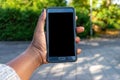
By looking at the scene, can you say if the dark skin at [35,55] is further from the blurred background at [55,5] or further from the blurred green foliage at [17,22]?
the blurred green foliage at [17,22]

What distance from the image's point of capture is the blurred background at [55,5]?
18625 millimetres

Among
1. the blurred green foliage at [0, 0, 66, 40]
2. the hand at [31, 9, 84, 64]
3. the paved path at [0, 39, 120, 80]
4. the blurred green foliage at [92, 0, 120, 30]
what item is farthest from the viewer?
the blurred green foliage at [92, 0, 120, 30]

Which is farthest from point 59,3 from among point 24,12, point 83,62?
point 83,62

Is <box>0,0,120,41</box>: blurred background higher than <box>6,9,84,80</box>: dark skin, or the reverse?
<box>6,9,84,80</box>: dark skin

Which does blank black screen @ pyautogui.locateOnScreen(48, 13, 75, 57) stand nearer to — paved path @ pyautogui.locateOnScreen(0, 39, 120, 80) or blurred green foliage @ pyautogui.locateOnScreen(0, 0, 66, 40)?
paved path @ pyautogui.locateOnScreen(0, 39, 120, 80)

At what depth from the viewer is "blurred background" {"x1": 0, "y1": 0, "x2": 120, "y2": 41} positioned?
18625 millimetres

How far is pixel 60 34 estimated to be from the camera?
202cm

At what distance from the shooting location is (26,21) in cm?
1875

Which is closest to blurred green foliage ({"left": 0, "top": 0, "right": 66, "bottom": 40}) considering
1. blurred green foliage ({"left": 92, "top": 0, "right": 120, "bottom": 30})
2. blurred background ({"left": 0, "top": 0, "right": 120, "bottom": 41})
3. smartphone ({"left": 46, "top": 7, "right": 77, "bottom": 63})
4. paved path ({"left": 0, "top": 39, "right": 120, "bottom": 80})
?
blurred background ({"left": 0, "top": 0, "right": 120, "bottom": 41})

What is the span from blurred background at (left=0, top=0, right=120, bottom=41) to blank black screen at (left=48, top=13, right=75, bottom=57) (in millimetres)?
15858

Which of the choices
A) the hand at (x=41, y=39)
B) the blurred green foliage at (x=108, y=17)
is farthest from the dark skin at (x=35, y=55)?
the blurred green foliage at (x=108, y=17)

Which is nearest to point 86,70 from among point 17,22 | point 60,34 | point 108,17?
point 60,34

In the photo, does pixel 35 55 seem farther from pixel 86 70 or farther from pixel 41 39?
pixel 86 70

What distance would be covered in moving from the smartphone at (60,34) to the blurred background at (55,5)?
52.0ft
